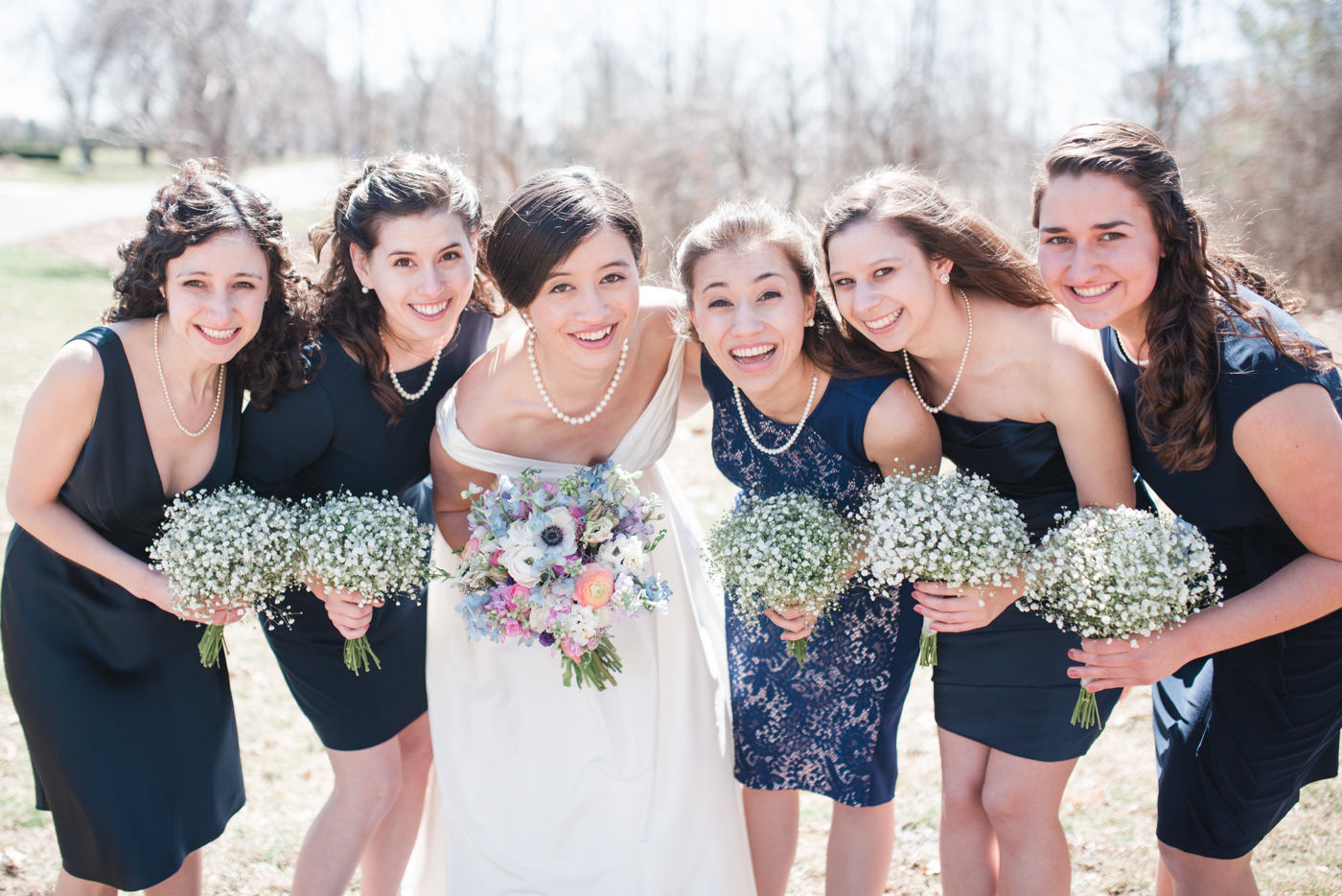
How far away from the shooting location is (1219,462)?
3.02m

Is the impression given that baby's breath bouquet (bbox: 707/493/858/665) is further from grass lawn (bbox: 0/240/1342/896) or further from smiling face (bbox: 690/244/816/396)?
grass lawn (bbox: 0/240/1342/896)

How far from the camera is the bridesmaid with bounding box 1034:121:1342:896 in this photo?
9.38 ft

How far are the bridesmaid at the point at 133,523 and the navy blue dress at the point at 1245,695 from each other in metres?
3.37

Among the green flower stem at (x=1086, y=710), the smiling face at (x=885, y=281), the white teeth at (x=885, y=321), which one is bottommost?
the green flower stem at (x=1086, y=710)

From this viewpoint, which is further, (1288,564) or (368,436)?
(368,436)

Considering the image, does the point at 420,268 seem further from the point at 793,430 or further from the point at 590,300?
the point at 793,430

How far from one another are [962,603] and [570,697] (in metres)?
1.71

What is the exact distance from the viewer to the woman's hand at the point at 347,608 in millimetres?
3443

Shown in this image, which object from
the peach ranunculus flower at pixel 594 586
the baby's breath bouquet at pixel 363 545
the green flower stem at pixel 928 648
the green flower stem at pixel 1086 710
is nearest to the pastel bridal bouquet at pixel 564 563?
the peach ranunculus flower at pixel 594 586

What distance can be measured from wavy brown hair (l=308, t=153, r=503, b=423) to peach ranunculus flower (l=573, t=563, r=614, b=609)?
3.81 ft

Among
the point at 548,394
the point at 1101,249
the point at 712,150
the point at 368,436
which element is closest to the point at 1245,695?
the point at 1101,249

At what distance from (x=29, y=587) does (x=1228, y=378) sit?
4293 mm

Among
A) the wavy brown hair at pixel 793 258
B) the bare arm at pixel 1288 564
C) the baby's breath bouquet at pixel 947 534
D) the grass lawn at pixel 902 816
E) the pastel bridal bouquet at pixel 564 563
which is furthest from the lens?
the grass lawn at pixel 902 816

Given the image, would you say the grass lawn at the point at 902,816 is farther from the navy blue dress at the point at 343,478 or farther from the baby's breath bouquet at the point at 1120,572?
the baby's breath bouquet at the point at 1120,572
